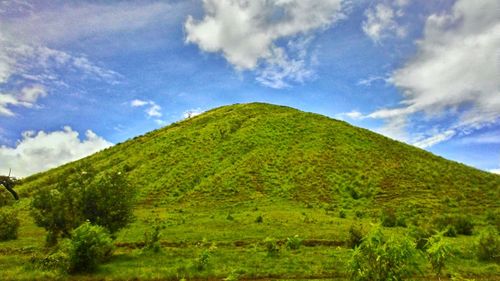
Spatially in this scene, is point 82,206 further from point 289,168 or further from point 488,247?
point 289,168

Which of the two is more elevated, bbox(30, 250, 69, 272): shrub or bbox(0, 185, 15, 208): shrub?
bbox(0, 185, 15, 208): shrub

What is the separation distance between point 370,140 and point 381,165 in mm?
14334

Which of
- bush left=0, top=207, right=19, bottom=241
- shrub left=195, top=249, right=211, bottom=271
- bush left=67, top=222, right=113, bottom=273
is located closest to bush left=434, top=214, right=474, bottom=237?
shrub left=195, top=249, right=211, bottom=271

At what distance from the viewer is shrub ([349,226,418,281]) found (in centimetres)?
1399

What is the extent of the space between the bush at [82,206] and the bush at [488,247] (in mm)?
24854

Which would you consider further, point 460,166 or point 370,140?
point 370,140

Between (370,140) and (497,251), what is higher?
(370,140)

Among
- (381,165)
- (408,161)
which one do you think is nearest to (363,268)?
(381,165)

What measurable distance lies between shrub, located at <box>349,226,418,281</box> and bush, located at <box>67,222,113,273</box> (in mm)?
16040

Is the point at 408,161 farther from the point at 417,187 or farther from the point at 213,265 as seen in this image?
the point at 213,265

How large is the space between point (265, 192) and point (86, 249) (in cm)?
3717

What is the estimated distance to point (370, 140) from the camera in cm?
8438

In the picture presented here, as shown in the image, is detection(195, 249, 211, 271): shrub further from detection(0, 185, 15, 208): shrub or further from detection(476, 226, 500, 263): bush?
detection(0, 185, 15, 208): shrub

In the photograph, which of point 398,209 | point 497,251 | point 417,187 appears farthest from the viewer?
point 417,187
